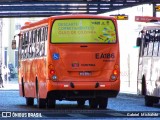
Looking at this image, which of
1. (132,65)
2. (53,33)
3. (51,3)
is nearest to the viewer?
(53,33)

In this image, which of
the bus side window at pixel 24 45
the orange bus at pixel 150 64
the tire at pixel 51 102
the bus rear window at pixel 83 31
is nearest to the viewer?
the bus rear window at pixel 83 31

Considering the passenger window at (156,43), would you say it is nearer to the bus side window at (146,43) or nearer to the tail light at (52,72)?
the bus side window at (146,43)

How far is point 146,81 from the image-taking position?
34.8 meters

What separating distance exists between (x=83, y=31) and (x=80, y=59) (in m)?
1.01

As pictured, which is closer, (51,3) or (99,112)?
(99,112)

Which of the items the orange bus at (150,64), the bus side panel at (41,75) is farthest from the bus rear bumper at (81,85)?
the orange bus at (150,64)

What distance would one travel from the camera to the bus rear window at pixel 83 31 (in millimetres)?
29047

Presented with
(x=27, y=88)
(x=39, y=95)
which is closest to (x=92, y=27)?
(x=39, y=95)

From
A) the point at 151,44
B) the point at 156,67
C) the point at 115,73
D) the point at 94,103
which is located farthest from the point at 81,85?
the point at 151,44

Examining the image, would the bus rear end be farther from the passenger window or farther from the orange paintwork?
the passenger window

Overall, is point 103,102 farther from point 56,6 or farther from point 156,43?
point 56,6

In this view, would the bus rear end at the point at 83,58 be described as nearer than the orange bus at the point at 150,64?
Yes

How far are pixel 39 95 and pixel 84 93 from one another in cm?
255

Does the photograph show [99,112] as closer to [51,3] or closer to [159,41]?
[159,41]
